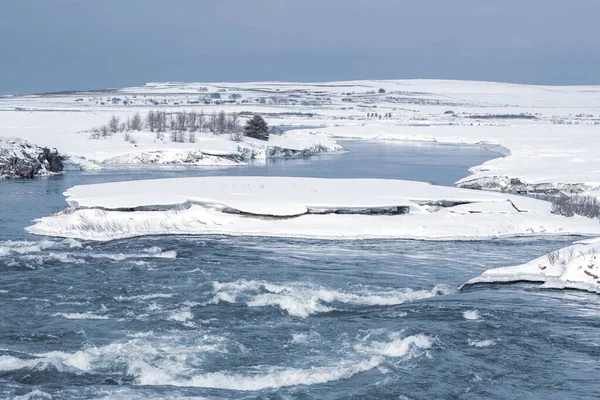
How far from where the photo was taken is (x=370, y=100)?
161 metres

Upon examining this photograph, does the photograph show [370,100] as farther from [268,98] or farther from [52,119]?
[52,119]

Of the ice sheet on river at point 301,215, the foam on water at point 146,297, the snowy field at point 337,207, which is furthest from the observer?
the ice sheet on river at point 301,215

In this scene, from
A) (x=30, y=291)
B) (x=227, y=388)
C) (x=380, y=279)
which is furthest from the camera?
(x=380, y=279)

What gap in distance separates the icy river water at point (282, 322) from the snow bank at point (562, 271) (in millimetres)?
335

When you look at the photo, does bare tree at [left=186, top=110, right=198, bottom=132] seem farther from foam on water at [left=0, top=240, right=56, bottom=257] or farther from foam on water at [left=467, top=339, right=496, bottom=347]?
foam on water at [left=467, top=339, right=496, bottom=347]

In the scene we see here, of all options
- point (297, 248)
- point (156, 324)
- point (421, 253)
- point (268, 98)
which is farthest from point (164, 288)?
point (268, 98)

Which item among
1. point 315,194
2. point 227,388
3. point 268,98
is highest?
point 268,98

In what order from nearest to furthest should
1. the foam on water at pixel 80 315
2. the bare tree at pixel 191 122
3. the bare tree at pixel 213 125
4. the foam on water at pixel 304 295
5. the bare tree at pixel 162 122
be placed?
the foam on water at pixel 80 315 < the foam on water at pixel 304 295 < the bare tree at pixel 162 122 < the bare tree at pixel 191 122 < the bare tree at pixel 213 125

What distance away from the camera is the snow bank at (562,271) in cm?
1648

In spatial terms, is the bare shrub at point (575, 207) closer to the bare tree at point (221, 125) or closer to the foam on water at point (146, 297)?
the foam on water at point (146, 297)

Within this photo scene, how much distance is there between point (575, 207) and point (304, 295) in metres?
13.7

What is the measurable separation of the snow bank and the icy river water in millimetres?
335

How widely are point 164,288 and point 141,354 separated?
13.4 feet

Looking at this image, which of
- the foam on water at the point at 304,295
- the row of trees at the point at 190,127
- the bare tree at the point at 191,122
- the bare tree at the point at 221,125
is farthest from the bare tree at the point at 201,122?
the foam on water at the point at 304,295
